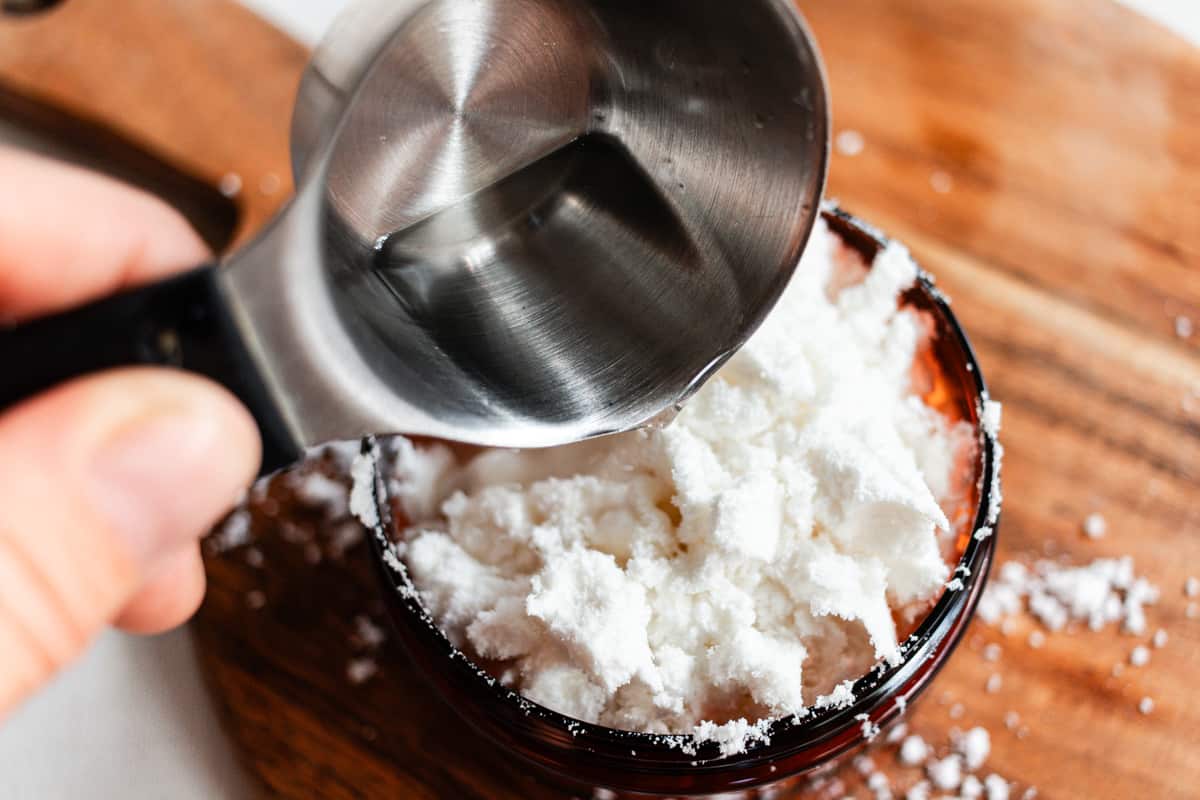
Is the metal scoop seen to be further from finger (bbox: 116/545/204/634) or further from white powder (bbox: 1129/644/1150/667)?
white powder (bbox: 1129/644/1150/667)

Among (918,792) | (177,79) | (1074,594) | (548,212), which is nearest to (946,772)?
(918,792)

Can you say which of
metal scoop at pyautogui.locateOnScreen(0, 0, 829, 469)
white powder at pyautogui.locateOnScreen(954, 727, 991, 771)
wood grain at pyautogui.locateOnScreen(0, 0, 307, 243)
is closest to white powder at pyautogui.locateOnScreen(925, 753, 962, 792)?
white powder at pyautogui.locateOnScreen(954, 727, 991, 771)

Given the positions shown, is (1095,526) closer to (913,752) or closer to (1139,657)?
(1139,657)

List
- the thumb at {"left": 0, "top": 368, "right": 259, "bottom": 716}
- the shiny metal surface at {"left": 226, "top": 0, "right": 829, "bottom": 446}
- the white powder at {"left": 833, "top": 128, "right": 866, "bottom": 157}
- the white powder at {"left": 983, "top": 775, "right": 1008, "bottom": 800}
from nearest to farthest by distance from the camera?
the thumb at {"left": 0, "top": 368, "right": 259, "bottom": 716} < the shiny metal surface at {"left": 226, "top": 0, "right": 829, "bottom": 446} < the white powder at {"left": 983, "top": 775, "right": 1008, "bottom": 800} < the white powder at {"left": 833, "top": 128, "right": 866, "bottom": 157}

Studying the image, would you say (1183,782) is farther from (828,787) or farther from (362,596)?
(362,596)

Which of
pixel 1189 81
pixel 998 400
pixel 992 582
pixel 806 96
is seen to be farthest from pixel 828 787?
pixel 1189 81
